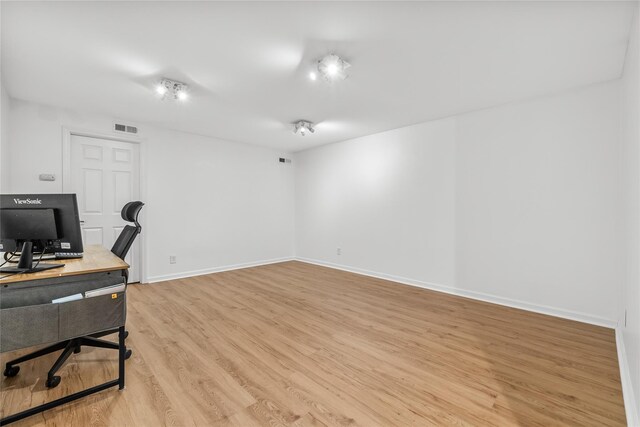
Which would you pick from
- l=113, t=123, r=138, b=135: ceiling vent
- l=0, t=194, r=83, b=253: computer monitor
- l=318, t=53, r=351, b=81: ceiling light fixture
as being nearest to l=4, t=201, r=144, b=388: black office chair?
l=0, t=194, r=83, b=253: computer monitor

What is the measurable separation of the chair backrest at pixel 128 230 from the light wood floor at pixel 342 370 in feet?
2.75

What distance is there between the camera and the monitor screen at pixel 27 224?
176cm

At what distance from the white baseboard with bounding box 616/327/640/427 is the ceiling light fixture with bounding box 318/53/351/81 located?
299 cm

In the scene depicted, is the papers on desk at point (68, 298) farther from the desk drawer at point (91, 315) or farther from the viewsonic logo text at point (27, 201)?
the viewsonic logo text at point (27, 201)

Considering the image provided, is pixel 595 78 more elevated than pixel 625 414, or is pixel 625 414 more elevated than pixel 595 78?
pixel 595 78

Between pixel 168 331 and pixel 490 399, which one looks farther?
pixel 168 331

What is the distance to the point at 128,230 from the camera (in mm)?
2592

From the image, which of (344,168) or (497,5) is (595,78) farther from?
(344,168)

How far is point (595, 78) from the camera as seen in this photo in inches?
109

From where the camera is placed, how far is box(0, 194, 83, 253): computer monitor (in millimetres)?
1778

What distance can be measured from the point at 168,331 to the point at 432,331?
2.64m

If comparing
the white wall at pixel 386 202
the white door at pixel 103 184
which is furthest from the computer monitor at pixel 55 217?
the white wall at pixel 386 202

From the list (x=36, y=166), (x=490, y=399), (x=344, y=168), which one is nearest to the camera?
(x=490, y=399)

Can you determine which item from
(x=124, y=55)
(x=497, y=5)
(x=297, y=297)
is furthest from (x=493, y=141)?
(x=124, y=55)
